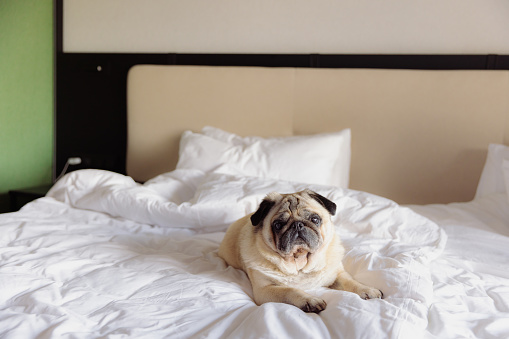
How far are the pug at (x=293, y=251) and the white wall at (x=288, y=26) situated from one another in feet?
4.97

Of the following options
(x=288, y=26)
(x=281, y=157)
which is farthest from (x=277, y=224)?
(x=288, y=26)

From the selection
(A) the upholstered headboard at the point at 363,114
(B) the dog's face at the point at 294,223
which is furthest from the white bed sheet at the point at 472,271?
(B) the dog's face at the point at 294,223

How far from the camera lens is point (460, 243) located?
6.37ft

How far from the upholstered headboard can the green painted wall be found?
2.78 feet

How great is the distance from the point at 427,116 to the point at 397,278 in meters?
1.39

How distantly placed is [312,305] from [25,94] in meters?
2.99

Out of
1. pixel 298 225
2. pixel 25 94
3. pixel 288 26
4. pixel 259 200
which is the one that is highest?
pixel 288 26

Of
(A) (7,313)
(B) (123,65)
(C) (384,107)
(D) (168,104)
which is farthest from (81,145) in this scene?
(A) (7,313)

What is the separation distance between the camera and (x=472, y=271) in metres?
1.69

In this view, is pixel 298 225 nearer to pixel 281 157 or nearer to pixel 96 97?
pixel 281 157

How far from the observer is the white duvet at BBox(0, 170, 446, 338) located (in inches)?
46.0

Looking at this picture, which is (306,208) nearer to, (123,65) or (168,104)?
(168,104)

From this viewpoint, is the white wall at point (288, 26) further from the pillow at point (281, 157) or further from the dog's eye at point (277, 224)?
the dog's eye at point (277, 224)

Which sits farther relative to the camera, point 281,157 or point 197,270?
point 281,157
